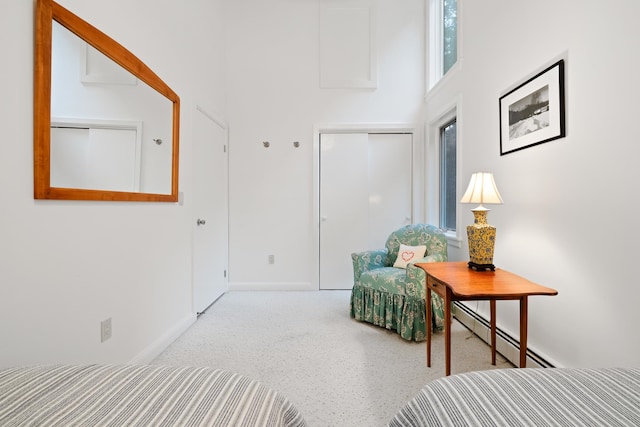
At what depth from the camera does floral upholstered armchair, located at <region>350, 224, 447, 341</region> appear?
2199 millimetres

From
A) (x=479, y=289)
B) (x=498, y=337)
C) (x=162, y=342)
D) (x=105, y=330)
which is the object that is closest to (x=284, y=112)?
(x=162, y=342)

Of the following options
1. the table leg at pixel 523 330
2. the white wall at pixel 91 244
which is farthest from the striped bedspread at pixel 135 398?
the table leg at pixel 523 330

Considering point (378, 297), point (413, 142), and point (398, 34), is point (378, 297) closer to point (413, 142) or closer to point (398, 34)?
point (413, 142)

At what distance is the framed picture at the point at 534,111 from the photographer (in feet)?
5.00

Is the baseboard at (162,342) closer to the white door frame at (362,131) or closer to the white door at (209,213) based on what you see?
the white door at (209,213)

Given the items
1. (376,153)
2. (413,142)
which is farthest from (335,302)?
(413,142)

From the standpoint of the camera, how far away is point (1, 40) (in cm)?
106

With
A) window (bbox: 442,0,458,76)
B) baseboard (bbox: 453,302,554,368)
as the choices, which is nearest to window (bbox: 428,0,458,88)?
window (bbox: 442,0,458,76)

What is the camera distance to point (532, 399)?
0.61 m

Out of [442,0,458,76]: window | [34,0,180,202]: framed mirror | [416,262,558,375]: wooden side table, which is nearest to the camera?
[34,0,180,202]: framed mirror

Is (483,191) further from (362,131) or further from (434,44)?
(434,44)

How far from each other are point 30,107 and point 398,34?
144 inches

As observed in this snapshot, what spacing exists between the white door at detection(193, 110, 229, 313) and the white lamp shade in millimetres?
2291

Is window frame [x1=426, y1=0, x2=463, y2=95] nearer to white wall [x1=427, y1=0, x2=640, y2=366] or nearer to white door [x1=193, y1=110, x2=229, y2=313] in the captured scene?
white wall [x1=427, y1=0, x2=640, y2=366]
